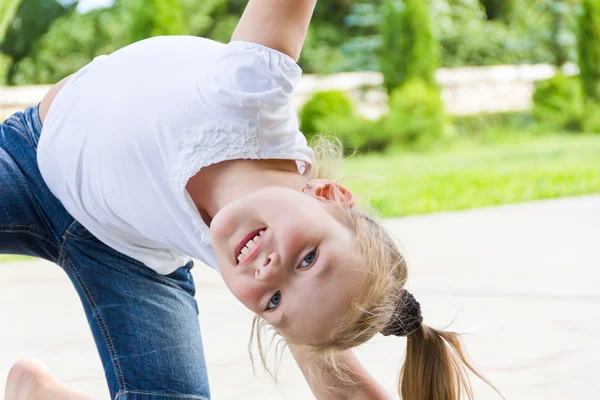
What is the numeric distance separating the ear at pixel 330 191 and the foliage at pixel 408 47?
9.81 meters

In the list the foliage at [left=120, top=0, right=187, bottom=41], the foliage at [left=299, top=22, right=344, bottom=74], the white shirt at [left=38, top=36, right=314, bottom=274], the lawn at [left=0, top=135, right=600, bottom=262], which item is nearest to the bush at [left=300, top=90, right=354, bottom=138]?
the lawn at [left=0, top=135, right=600, bottom=262]

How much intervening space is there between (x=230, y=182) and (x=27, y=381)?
3.01ft

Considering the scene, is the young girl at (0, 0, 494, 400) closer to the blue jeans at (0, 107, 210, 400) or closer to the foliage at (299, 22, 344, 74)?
the blue jeans at (0, 107, 210, 400)

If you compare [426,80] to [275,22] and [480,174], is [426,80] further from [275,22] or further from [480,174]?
[275,22]

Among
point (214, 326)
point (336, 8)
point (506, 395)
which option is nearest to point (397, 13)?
point (336, 8)

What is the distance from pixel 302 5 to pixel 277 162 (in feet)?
1.12

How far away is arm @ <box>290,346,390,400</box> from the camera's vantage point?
2.07m

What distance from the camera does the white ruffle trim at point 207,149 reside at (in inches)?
75.7

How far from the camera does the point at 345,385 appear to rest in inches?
82.0

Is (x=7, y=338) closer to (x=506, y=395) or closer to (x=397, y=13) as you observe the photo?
(x=506, y=395)

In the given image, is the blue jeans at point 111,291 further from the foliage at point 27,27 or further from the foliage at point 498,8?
the foliage at point 498,8

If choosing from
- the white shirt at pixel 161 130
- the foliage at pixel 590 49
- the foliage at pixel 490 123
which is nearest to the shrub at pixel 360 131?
the foliage at pixel 490 123

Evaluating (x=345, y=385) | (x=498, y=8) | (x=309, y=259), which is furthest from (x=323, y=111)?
(x=498, y=8)

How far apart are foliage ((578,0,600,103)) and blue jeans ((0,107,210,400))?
37.8 ft
